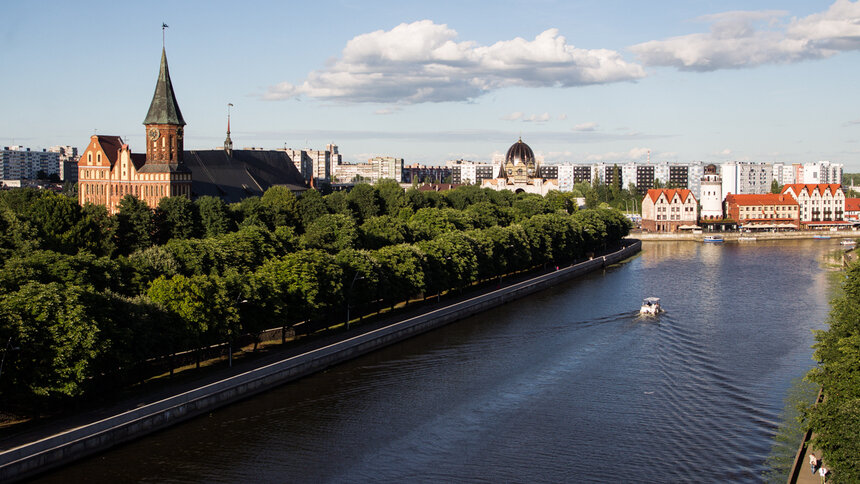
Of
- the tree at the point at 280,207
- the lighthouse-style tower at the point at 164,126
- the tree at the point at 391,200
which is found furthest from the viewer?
the tree at the point at 391,200

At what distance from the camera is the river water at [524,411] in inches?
1143

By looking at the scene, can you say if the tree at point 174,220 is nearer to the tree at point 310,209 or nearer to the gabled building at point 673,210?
the tree at point 310,209

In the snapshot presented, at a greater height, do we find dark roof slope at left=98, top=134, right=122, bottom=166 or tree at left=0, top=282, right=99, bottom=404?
dark roof slope at left=98, top=134, right=122, bottom=166

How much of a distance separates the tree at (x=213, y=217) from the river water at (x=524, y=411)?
85.7 ft

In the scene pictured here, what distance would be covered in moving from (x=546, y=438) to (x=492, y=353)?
14.5m

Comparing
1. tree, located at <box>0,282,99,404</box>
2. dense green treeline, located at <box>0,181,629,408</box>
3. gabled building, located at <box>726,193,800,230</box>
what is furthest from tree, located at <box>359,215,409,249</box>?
gabled building, located at <box>726,193,800,230</box>

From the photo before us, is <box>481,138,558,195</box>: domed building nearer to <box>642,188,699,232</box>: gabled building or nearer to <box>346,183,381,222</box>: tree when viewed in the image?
<box>642,188,699,232</box>: gabled building

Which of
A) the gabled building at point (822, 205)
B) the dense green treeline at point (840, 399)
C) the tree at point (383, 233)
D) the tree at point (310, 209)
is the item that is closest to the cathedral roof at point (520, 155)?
the gabled building at point (822, 205)

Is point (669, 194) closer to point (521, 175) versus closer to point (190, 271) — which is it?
point (521, 175)

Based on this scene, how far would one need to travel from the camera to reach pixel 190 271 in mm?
49656

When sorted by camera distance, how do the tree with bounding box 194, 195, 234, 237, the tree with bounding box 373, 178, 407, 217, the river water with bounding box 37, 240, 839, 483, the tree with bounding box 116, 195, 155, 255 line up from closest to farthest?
the river water with bounding box 37, 240, 839, 483, the tree with bounding box 116, 195, 155, 255, the tree with bounding box 194, 195, 234, 237, the tree with bounding box 373, 178, 407, 217

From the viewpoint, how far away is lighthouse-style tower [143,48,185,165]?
88438 mm

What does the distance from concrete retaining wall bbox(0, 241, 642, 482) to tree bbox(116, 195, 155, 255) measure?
84.1 feet

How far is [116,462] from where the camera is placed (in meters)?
29.4
